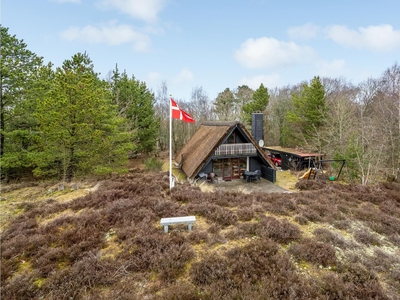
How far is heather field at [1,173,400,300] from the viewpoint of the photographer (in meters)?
4.10

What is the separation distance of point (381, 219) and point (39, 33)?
766 inches

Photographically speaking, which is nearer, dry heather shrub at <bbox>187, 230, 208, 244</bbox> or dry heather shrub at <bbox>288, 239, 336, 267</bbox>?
dry heather shrub at <bbox>288, 239, 336, 267</bbox>

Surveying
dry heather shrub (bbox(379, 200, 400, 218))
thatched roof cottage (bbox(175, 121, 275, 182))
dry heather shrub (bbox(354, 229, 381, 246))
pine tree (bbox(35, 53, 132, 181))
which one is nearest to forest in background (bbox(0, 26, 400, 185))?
pine tree (bbox(35, 53, 132, 181))

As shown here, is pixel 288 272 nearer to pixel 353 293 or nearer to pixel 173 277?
pixel 353 293

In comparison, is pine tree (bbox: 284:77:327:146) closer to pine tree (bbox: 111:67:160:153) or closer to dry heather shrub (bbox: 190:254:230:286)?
pine tree (bbox: 111:67:160:153)

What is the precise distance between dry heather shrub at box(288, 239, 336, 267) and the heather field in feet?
0.08

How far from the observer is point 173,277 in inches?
176

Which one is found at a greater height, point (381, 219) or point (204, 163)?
point (204, 163)

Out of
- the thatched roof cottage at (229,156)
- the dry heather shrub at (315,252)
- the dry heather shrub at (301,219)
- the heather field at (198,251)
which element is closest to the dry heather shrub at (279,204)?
the heather field at (198,251)

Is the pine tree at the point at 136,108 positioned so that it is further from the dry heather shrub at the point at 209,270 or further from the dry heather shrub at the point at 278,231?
the dry heather shrub at the point at 209,270

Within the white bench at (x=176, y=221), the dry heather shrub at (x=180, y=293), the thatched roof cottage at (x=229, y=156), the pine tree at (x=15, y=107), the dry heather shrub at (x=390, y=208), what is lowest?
the dry heather shrub at (x=390, y=208)

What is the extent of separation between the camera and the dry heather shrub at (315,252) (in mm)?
5103

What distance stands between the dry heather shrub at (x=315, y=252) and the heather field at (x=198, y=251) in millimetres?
26

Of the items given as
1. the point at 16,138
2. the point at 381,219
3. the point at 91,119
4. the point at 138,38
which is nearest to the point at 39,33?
the point at 91,119
